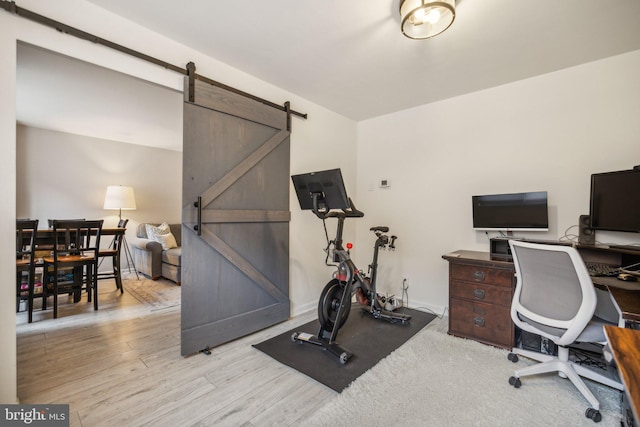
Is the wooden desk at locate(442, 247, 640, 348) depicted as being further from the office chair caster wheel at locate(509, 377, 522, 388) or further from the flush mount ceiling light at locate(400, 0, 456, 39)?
the flush mount ceiling light at locate(400, 0, 456, 39)

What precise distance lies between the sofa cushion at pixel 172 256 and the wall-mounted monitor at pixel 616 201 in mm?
4959

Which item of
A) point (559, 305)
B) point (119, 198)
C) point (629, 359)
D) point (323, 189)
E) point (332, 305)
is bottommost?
point (332, 305)

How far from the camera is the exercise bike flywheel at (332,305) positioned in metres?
2.56

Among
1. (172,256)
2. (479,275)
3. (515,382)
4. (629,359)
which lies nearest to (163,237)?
(172,256)

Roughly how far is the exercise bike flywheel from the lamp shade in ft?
15.1

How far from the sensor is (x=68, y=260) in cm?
338

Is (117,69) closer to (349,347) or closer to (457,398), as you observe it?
(349,347)

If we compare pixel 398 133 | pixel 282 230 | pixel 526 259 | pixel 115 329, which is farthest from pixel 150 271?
pixel 526 259

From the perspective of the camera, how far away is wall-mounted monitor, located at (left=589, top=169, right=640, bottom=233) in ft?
6.68

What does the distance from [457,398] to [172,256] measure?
427 cm

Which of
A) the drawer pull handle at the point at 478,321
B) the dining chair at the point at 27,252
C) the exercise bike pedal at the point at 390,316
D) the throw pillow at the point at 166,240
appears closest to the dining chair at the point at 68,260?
the dining chair at the point at 27,252

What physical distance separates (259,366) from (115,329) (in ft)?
5.71

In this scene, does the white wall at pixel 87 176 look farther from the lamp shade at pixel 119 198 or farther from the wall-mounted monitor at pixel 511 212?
the wall-mounted monitor at pixel 511 212

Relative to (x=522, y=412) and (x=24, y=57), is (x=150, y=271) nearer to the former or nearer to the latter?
(x=24, y=57)
